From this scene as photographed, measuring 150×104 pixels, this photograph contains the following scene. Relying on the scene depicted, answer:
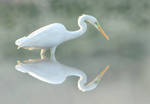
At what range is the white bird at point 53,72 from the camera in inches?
129

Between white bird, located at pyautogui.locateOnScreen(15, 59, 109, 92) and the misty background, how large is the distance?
56mm

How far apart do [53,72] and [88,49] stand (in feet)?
2.70

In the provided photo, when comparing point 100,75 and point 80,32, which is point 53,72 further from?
point 80,32

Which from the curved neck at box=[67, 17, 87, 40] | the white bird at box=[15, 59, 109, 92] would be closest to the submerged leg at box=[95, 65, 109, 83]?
the white bird at box=[15, 59, 109, 92]

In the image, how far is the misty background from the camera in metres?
3.04

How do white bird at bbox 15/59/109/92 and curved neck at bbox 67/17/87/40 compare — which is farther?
curved neck at bbox 67/17/87/40

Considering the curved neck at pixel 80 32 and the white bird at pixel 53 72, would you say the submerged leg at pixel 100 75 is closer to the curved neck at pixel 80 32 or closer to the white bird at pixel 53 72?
the white bird at pixel 53 72

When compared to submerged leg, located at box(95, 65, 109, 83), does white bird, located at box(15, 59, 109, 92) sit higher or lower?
higher

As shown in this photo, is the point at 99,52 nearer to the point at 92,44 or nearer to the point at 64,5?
the point at 92,44

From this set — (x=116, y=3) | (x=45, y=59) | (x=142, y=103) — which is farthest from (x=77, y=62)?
(x=116, y=3)

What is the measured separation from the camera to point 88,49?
429 centimetres

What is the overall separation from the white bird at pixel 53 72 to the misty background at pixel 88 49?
0.06 meters

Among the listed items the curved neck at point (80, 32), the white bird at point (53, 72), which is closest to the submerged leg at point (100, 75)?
the white bird at point (53, 72)

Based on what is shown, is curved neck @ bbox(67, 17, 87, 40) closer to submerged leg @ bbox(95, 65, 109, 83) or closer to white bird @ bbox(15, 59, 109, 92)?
white bird @ bbox(15, 59, 109, 92)
